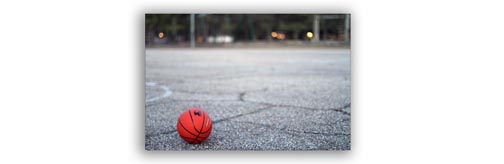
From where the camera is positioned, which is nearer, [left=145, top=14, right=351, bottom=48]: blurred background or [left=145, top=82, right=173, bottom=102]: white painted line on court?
[left=145, top=82, right=173, bottom=102]: white painted line on court

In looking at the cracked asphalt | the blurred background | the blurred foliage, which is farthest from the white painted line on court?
the blurred background

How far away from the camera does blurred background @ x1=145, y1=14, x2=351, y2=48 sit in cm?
1209

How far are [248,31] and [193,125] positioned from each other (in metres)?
16.5

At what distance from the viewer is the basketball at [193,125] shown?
3.52 metres

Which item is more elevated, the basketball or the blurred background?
the blurred background

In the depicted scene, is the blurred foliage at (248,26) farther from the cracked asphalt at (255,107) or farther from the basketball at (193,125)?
the basketball at (193,125)

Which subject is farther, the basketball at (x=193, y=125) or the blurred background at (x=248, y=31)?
the blurred background at (x=248, y=31)

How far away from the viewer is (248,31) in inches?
782

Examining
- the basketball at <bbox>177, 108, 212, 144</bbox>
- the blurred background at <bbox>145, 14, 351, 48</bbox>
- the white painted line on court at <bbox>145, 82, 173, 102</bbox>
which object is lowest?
the basketball at <bbox>177, 108, 212, 144</bbox>

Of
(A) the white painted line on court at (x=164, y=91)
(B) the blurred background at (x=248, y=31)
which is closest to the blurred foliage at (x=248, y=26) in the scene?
(B) the blurred background at (x=248, y=31)

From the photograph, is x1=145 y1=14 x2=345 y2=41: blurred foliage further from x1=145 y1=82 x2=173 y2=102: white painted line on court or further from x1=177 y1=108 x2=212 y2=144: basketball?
x1=177 y1=108 x2=212 y2=144: basketball

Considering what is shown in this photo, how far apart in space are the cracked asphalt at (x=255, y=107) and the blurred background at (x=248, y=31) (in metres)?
2.64

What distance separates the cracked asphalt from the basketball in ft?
0.30
